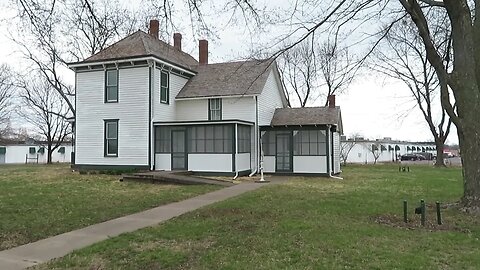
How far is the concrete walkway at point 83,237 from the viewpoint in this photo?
638cm

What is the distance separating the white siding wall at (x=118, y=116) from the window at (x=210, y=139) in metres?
2.49

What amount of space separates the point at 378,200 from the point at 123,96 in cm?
1518

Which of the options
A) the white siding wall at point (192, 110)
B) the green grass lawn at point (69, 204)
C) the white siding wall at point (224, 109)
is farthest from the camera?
the white siding wall at point (192, 110)

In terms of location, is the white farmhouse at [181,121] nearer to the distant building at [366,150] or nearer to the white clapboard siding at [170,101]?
the white clapboard siding at [170,101]

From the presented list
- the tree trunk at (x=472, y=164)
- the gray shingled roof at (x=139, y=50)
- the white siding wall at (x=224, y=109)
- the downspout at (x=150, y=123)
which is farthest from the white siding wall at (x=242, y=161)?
the tree trunk at (x=472, y=164)

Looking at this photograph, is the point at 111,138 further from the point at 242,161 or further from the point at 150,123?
the point at 242,161

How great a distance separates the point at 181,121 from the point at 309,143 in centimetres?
744

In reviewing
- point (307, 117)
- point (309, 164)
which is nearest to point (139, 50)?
point (307, 117)

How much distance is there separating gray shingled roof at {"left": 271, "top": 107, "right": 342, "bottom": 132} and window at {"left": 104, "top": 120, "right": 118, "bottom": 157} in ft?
29.6

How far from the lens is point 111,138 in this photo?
23109 mm

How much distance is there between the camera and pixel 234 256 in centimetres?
640

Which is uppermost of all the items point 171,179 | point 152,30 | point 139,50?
point 139,50

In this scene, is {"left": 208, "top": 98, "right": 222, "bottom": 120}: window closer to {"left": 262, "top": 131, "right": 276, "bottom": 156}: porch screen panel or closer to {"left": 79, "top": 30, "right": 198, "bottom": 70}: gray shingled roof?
{"left": 262, "top": 131, "right": 276, "bottom": 156}: porch screen panel

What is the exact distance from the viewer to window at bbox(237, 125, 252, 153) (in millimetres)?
22344
